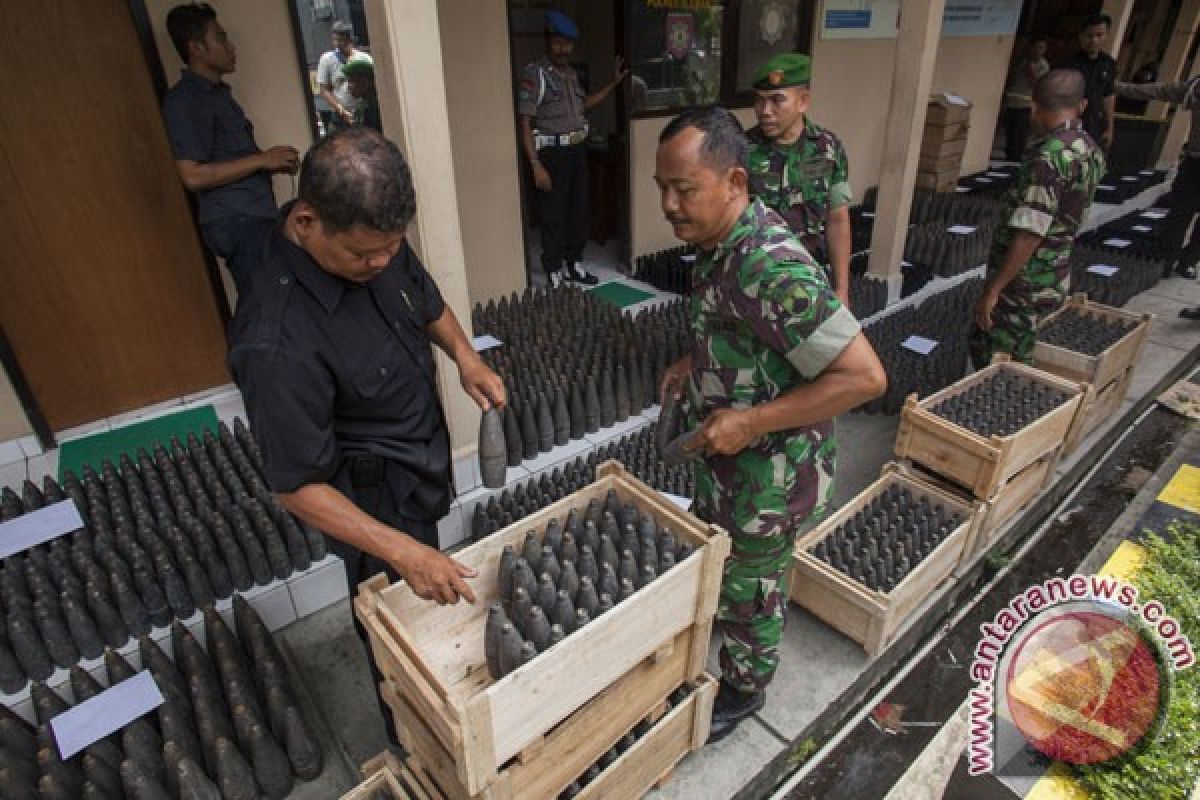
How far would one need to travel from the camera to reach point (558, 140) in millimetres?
5664

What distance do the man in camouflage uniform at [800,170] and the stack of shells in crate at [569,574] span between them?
1996 millimetres

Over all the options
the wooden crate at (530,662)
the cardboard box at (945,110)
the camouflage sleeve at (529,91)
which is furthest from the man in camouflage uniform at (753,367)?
the cardboard box at (945,110)

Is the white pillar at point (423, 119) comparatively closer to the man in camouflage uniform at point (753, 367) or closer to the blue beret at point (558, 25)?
the man in camouflage uniform at point (753, 367)

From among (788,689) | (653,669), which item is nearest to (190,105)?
(653,669)

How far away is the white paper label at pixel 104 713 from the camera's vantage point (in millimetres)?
1984

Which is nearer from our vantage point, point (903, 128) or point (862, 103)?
point (903, 128)

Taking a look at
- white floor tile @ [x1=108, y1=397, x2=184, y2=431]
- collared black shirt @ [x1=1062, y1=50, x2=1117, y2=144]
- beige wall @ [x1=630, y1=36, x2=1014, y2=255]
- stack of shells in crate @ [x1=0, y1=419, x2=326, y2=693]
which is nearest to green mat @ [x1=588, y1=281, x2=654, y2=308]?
beige wall @ [x1=630, y1=36, x2=1014, y2=255]

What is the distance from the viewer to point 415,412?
193 centimetres

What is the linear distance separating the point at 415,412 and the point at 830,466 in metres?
1.33

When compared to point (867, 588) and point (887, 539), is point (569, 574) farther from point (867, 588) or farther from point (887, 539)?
point (887, 539)

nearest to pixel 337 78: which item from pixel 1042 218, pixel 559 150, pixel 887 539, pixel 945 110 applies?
pixel 559 150

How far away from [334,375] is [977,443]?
2749 millimetres

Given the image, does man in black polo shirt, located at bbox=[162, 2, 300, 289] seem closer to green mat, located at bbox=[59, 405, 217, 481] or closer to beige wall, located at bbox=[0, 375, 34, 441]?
green mat, located at bbox=[59, 405, 217, 481]

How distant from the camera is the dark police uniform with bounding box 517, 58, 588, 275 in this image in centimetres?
538
